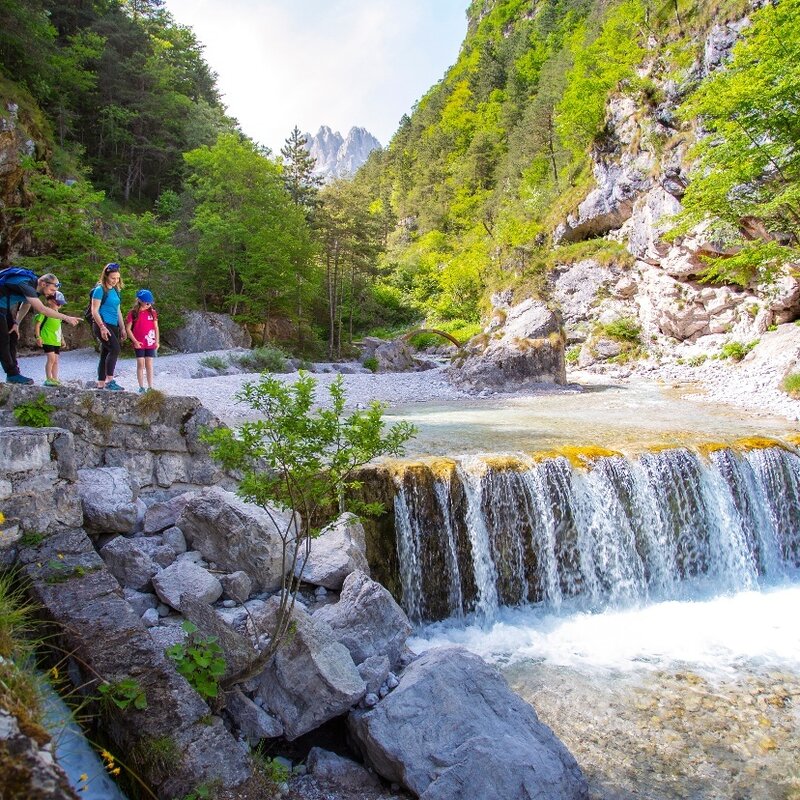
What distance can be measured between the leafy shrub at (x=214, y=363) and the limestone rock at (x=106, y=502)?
13492 millimetres

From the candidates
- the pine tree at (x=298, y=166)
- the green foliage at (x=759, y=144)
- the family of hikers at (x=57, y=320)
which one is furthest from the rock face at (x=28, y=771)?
the pine tree at (x=298, y=166)

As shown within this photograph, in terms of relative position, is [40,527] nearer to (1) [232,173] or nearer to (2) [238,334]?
(2) [238,334]

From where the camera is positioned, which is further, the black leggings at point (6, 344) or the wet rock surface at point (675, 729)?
the black leggings at point (6, 344)

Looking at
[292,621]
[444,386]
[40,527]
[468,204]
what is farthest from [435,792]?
[468,204]

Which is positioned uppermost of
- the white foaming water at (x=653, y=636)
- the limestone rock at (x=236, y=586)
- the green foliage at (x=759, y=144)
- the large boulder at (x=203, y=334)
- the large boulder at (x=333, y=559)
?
the green foliage at (x=759, y=144)

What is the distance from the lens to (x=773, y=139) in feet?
49.4

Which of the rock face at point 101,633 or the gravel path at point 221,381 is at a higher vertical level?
the gravel path at point 221,381

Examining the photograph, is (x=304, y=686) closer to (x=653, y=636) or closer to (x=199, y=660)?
(x=199, y=660)

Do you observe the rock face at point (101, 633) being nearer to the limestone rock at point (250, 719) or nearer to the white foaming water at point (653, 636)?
the limestone rock at point (250, 719)

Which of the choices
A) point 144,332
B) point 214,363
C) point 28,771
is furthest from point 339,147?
point 28,771

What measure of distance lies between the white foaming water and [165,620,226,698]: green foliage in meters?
3.22

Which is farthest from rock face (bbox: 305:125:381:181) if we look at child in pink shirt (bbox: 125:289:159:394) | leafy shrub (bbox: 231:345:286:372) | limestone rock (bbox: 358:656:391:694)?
limestone rock (bbox: 358:656:391:694)

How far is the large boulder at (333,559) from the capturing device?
5191 millimetres

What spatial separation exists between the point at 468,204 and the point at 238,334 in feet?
112
